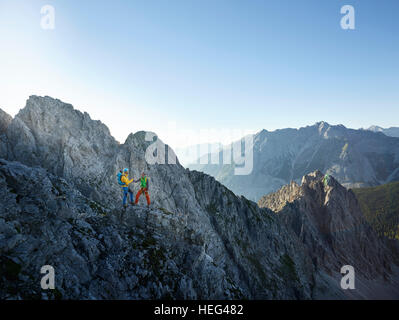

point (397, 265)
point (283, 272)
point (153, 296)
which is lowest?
point (397, 265)

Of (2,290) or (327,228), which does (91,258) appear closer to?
(2,290)

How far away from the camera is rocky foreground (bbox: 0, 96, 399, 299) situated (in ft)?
54.0

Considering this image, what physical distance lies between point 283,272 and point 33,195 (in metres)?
78.5

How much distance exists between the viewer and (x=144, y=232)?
22.7 metres

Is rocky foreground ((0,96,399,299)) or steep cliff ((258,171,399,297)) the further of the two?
steep cliff ((258,171,399,297))

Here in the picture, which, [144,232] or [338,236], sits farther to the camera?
[338,236]

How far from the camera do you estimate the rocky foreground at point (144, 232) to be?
16.5m

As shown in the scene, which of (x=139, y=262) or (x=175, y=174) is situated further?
(x=175, y=174)

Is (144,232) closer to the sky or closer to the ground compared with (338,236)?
closer to the sky

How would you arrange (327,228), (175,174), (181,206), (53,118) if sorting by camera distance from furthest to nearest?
(327,228) < (175,174) < (181,206) < (53,118)

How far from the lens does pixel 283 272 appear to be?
7256cm

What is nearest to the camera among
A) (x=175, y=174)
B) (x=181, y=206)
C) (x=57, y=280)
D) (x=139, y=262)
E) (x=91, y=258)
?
(x=57, y=280)

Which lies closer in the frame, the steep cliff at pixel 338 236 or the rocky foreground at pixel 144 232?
the rocky foreground at pixel 144 232
